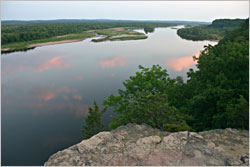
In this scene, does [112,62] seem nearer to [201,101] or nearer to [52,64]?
[52,64]

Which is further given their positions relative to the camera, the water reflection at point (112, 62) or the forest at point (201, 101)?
the water reflection at point (112, 62)

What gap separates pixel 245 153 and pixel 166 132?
3649 millimetres

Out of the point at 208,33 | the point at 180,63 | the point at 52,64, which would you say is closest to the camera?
the point at 180,63

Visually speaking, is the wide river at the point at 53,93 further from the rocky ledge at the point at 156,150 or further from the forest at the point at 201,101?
the rocky ledge at the point at 156,150

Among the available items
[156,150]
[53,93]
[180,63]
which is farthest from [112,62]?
[156,150]

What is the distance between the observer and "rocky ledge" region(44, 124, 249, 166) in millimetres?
7723

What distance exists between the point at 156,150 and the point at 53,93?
25.4 meters

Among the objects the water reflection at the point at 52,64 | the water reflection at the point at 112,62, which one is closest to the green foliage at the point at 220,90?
the water reflection at the point at 112,62

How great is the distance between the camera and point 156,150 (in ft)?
27.3

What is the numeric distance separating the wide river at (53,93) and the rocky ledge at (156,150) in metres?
11.0

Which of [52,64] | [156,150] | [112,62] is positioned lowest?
[52,64]

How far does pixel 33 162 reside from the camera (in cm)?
1689

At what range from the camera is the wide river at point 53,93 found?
19.1 metres

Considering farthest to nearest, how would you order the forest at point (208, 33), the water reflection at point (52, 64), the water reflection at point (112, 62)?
the forest at point (208, 33)
the water reflection at point (112, 62)
the water reflection at point (52, 64)
